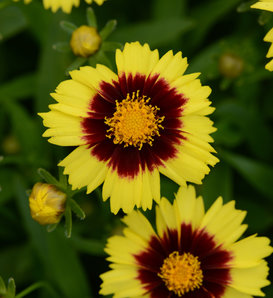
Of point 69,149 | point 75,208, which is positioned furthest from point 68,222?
point 69,149

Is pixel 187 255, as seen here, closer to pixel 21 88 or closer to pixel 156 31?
pixel 156 31

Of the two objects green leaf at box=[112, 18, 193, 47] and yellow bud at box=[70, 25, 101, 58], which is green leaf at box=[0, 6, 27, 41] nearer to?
green leaf at box=[112, 18, 193, 47]

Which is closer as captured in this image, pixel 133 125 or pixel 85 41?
pixel 133 125

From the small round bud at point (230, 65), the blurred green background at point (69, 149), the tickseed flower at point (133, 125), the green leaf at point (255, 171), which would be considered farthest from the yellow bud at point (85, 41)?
the green leaf at point (255, 171)

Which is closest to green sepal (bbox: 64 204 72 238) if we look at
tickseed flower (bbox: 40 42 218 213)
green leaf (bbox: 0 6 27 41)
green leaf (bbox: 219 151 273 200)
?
tickseed flower (bbox: 40 42 218 213)

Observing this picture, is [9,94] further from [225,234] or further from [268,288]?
[268,288]

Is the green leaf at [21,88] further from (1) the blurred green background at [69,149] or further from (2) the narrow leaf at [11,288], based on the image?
(2) the narrow leaf at [11,288]
